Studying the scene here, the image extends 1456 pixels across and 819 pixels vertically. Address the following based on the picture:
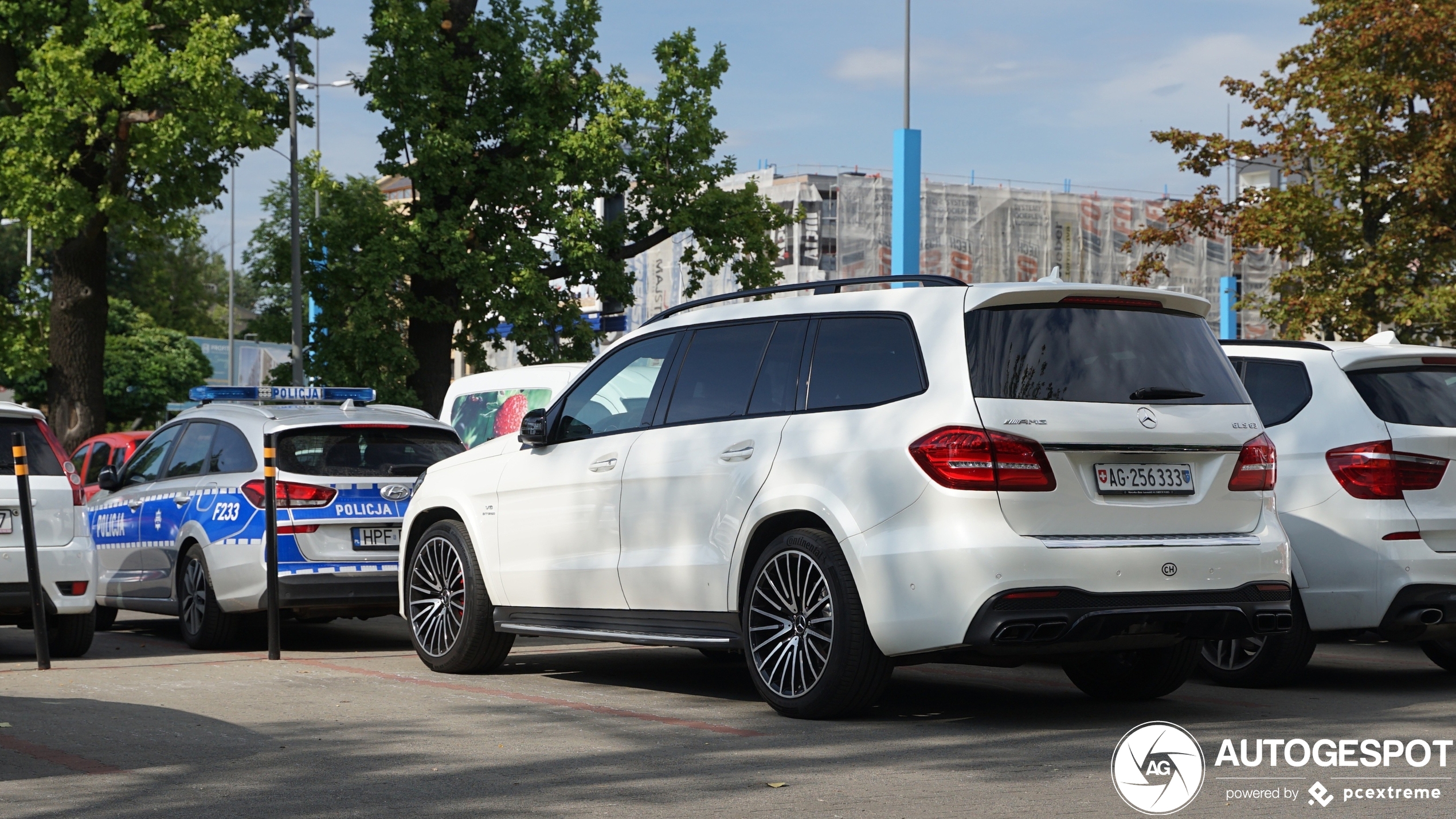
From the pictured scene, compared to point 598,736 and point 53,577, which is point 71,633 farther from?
point 598,736

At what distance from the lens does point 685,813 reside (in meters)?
5.18

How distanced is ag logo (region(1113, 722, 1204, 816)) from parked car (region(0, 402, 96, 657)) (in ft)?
21.6

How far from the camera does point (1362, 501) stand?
27.1 ft

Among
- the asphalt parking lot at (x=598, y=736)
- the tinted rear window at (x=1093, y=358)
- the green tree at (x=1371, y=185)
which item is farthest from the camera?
the green tree at (x=1371, y=185)

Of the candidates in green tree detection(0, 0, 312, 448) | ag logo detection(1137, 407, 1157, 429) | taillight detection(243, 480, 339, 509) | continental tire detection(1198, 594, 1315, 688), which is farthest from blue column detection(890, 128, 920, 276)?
ag logo detection(1137, 407, 1157, 429)

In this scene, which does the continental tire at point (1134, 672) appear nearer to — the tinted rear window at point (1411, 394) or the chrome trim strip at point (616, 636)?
the tinted rear window at point (1411, 394)

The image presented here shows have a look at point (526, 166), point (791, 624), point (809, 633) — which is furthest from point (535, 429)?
point (526, 166)

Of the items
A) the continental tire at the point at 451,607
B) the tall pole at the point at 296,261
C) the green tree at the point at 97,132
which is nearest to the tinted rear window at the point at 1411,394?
the continental tire at the point at 451,607

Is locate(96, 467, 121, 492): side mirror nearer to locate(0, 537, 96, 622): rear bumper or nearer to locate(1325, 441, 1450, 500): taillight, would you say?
locate(0, 537, 96, 622): rear bumper

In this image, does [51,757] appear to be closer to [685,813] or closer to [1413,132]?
[685,813]

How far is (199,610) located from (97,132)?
1344 centimetres

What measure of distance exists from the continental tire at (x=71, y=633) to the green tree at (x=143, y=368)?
60.7 metres

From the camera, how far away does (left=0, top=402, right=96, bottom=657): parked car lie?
984 cm

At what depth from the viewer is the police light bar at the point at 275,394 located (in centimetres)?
1198
